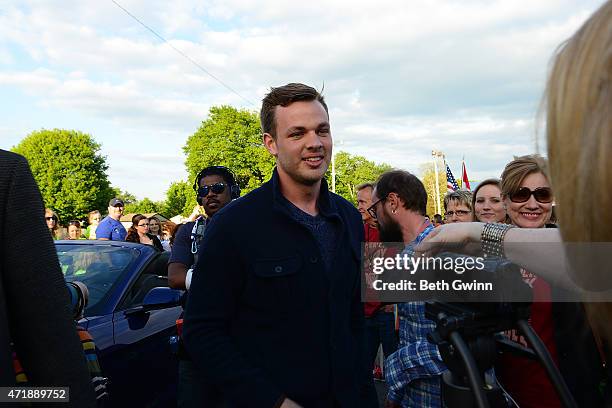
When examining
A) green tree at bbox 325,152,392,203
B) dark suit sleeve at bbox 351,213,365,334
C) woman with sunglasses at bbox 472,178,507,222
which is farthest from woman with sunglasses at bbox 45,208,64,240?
green tree at bbox 325,152,392,203

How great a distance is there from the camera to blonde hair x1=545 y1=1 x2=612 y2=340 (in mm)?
744

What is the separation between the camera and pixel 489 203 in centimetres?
425

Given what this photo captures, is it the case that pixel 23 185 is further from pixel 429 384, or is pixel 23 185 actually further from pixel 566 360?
pixel 566 360

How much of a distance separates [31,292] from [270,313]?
33.8 inches

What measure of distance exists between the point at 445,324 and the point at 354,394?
1001mm

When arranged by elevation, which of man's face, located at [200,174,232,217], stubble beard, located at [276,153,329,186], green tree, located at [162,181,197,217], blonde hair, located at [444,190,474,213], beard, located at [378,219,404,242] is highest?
green tree, located at [162,181,197,217]

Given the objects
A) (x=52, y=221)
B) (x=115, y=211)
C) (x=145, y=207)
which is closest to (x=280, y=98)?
(x=115, y=211)

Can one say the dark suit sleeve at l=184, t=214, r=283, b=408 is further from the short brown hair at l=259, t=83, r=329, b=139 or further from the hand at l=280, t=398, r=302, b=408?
the short brown hair at l=259, t=83, r=329, b=139

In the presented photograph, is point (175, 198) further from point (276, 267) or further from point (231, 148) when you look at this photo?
point (276, 267)

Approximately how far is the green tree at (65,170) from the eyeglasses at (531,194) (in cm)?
5289

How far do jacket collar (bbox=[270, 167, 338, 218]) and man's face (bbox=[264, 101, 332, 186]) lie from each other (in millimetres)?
62

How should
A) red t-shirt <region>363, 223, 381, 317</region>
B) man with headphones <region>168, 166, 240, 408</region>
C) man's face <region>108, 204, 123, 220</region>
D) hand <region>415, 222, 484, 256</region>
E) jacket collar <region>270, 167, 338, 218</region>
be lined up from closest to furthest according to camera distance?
hand <region>415, 222, 484, 256</region>
jacket collar <region>270, 167, 338, 218</region>
man with headphones <region>168, 166, 240, 408</region>
red t-shirt <region>363, 223, 381, 317</region>
man's face <region>108, 204, 123, 220</region>

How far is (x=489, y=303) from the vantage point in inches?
46.0

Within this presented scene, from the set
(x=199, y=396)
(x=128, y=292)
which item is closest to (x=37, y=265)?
(x=199, y=396)
